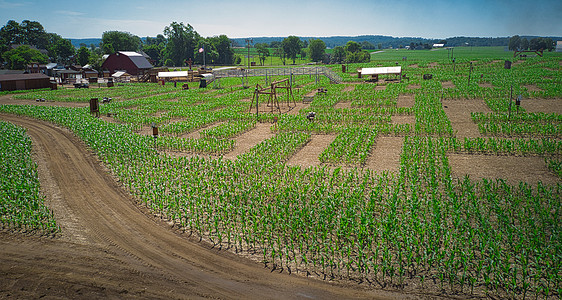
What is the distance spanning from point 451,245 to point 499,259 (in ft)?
5.06

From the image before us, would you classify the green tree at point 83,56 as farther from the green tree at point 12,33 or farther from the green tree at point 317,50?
the green tree at point 317,50

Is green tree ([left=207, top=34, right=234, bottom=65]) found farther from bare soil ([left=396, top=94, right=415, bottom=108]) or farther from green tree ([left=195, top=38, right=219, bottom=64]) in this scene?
bare soil ([left=396, top=94, right=415, bottom=108])

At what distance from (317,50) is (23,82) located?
100893mm

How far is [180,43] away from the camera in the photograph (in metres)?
119

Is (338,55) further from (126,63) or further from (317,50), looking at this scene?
(126,63)

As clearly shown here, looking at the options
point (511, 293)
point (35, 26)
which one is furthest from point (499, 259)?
point (35, 26)

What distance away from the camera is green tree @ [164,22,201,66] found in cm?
11775

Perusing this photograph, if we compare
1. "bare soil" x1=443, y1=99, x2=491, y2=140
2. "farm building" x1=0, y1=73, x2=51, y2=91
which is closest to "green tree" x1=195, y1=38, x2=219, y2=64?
"farm building" x1=0, y1=73, x2=51, y2=91

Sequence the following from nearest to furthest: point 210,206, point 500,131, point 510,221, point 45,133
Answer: point 510,221 < point 210,206 < point 500,131 < point 45,133

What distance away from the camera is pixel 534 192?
14.6 metres

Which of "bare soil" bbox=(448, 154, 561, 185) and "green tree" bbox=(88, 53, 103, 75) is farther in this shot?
"green tree" bbox=(88, 53, 103, 75)

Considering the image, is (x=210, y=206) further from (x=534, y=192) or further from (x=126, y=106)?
(x=126, y=106)

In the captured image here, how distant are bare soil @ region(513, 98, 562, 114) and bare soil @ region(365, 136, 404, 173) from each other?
16.0 metres

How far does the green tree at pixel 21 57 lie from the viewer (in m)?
90.1
